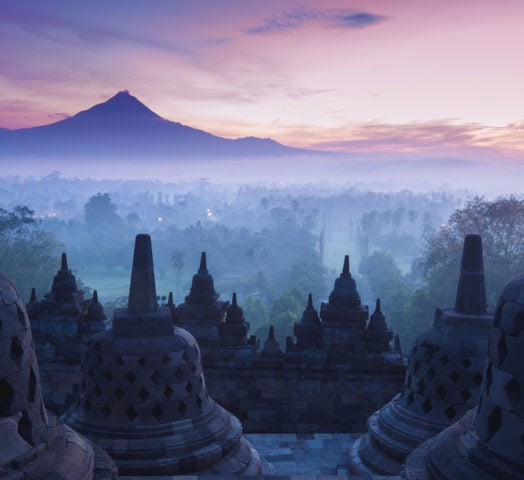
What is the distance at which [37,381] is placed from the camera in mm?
4238

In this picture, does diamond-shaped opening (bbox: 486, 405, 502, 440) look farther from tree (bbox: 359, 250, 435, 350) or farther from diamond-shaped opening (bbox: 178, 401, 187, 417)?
tree (bbox: 359, 250, 435, 350)

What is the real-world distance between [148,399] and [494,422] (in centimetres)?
456

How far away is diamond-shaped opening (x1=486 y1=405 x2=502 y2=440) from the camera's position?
3873mm

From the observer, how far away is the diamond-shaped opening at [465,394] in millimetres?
7864

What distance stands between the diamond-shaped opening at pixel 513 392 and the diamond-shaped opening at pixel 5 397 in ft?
11.1

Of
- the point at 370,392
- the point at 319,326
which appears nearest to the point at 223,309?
the point at 319,326

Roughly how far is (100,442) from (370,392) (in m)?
6.76

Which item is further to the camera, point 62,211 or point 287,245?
point 62,211

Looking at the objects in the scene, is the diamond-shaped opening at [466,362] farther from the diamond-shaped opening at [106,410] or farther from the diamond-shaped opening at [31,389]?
the diamond-shaped opening at [31,389]

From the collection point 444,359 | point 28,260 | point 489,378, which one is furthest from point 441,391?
point 28,260

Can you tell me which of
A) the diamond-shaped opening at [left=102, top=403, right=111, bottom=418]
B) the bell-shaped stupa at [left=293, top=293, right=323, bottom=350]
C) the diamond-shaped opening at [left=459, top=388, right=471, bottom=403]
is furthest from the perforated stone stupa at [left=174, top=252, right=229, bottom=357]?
the diamond-shaped opening at [left=459, top=388, right=471, bottom=403]

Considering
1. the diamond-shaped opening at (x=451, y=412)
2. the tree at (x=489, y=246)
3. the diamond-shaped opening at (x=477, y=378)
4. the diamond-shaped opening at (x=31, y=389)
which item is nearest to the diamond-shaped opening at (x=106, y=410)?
the diamond-shaped opening at (x=31, y=389)

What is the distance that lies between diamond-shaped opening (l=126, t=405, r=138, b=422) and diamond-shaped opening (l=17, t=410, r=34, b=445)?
3.29 metres

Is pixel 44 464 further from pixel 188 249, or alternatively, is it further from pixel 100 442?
pixel 188 249
